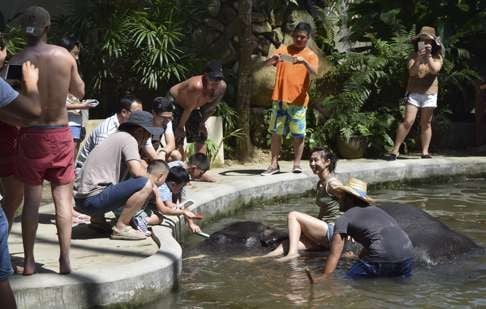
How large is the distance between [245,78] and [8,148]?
6.72 metres

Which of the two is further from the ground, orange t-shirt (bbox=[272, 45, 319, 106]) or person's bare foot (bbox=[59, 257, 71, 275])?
orange t-shirt (bbox=[272, 45, 319, 106])

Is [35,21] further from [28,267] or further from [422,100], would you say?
[422,100]

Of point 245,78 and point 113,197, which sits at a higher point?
point 245,78

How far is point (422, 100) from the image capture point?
12.7 meters

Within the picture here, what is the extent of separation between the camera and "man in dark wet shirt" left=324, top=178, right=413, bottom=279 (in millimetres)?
6910

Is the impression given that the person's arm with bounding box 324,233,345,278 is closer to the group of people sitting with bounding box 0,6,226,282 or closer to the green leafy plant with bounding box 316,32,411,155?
the group of people sitting with bounding box 0,6,226,282

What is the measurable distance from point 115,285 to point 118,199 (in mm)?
1458

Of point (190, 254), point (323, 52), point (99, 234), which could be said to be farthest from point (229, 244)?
point (323, 52)

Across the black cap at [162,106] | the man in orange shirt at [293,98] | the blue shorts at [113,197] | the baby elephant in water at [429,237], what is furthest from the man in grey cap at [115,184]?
the man in orange shirt at [293,98]

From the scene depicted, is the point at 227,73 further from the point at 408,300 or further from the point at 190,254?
the point at 408,300

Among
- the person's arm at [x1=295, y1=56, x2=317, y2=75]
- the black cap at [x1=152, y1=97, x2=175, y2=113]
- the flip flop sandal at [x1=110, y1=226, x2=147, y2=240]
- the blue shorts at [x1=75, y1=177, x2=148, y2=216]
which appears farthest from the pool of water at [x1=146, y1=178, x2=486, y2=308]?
the person's arm at [x1=295, y1=56, x2=317, y2=75]

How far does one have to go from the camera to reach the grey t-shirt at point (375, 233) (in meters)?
6.92

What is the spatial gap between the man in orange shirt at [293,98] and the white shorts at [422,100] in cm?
197

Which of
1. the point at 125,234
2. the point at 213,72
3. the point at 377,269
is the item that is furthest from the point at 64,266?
the point at 213,72
